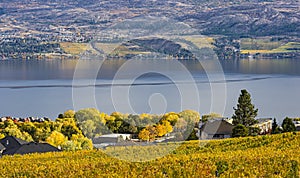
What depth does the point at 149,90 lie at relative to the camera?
238 ft

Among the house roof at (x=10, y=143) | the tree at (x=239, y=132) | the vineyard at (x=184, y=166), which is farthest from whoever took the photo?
the house roof at (x=10, y=143)

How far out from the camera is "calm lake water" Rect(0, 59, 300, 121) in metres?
50.9

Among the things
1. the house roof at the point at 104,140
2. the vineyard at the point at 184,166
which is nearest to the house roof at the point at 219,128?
the house roof at the point at 104,140

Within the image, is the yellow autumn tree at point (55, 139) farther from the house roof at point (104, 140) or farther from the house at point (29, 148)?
the house at point (29, 148)

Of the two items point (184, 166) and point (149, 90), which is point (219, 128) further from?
point (149, 90)

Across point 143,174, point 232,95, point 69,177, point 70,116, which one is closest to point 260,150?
point 143,174

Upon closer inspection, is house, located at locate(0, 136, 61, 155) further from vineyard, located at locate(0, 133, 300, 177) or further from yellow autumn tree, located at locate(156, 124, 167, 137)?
vineyard, located at locate(0, 133, 300, 177)

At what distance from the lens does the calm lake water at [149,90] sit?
50.9 meters

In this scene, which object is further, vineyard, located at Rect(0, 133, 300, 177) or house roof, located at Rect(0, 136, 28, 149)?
house roof, located at Rect(0, 136, 28, 149)

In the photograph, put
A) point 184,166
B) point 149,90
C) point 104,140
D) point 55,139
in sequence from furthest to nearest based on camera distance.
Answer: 1. point 149,90
2. point 55,139
3. point 104,140
4. point 184,166

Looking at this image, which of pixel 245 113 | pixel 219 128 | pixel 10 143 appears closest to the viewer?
pixel 10 143

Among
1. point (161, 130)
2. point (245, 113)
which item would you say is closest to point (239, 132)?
point (245, 113)

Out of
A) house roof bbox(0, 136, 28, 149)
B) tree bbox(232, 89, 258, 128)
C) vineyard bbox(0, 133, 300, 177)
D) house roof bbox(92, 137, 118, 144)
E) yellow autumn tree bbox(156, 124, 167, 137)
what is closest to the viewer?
vineyard bbox(0, 133, 300, 177)

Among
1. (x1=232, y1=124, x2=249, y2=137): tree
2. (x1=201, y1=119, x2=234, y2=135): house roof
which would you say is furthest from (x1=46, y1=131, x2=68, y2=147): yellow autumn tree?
(x1=232, y1=124, x2=249, y2=137): tree
